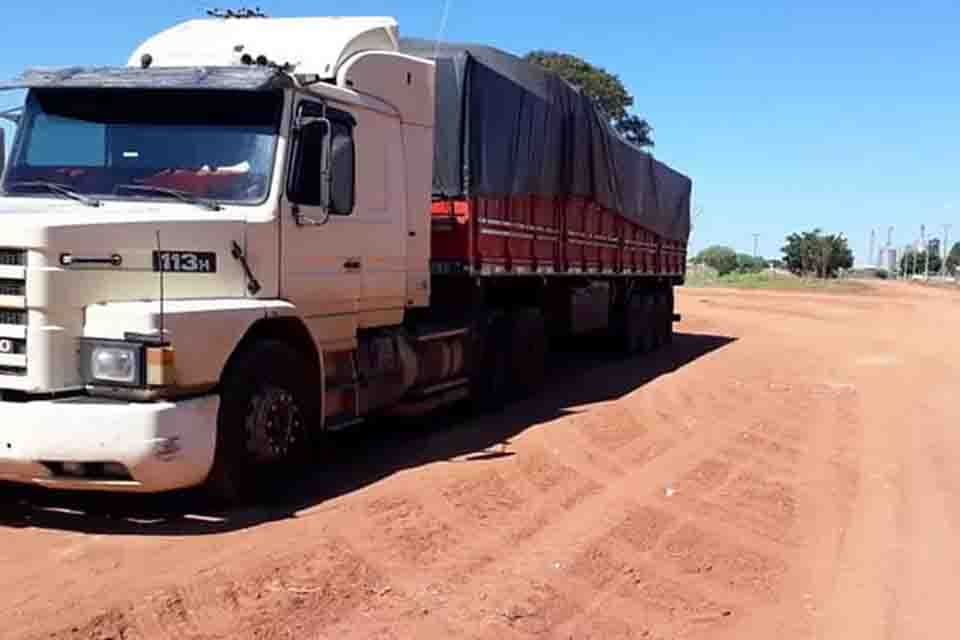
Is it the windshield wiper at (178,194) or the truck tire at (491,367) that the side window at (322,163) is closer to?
the windshield wiper at (178,194)

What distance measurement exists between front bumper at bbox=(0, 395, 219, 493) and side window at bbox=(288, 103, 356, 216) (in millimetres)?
2017

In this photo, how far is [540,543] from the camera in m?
6.68

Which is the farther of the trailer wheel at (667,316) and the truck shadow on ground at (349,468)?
the trailer wheel at (667,316)

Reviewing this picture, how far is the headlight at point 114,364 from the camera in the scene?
6047mm

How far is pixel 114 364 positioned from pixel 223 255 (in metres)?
1.13

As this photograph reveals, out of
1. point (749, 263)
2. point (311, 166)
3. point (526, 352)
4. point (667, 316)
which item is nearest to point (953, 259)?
point (749, 263)

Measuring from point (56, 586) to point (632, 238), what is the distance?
1407 centimetres

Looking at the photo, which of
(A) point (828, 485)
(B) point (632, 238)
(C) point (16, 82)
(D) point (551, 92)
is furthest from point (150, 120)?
(B) point (632, 238)

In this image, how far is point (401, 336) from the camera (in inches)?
371

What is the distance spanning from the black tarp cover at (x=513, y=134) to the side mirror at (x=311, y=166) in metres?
3.12

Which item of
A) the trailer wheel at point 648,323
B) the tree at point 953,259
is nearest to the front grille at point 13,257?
the trailer wheel at point 648,323

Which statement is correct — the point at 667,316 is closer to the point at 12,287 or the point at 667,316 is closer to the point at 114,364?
the point at 114,364

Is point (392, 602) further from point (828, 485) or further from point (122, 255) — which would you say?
point (828, 485)

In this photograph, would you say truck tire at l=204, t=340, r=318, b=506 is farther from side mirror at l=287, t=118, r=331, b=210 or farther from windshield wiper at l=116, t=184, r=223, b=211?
side mirror at l=287, t=118, r=331, b=210
